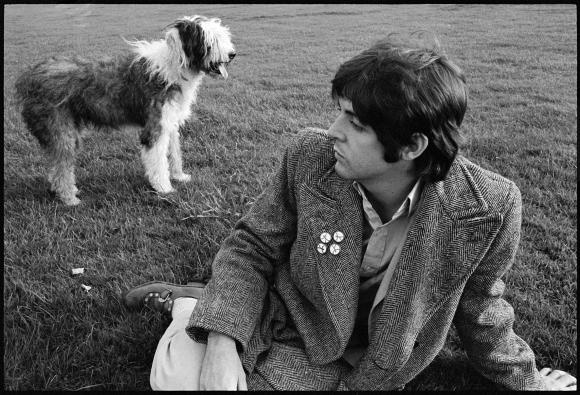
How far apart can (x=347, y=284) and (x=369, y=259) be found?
0.56 feet

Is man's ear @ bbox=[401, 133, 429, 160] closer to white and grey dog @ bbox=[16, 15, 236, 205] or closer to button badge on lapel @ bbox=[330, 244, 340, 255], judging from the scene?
button badge on lapel @ bbox=[330, 244, 340, 255]

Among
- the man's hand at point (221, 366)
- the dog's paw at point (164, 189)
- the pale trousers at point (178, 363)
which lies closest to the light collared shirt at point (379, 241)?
the man's hand at point (221, 366)

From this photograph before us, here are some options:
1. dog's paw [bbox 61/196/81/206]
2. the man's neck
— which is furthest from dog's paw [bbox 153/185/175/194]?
the man's neck

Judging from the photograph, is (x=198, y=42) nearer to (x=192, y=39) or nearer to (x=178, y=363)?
(x=192, y=39)

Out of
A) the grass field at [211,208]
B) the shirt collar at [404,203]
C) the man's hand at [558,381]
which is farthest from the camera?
the grass field at [211,208]

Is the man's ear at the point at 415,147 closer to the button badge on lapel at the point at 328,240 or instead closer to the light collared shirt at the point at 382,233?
the light collared shirt at the point at 382,233

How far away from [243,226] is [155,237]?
1841mm

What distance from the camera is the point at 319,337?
2.33 metres

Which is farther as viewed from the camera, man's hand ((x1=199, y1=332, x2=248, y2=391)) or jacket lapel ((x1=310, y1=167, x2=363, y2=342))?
jacket lapel ((x1=310, y1=167, x2=363, y2=342))

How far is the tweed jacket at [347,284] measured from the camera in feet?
6.84

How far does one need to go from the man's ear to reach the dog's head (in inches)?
122

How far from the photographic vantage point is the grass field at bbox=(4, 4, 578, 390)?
2.90 metres

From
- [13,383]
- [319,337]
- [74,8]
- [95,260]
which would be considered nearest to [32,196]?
[95,260]

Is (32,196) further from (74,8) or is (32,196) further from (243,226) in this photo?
(74,8)
